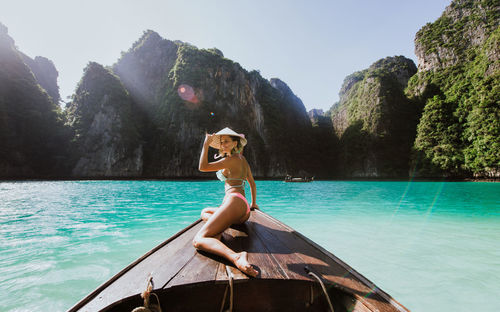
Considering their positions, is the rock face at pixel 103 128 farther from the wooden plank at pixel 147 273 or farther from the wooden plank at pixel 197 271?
the wooden plank at pixel 197 271

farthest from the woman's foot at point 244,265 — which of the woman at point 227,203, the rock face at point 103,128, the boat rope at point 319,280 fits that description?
the rock face at point 103,128

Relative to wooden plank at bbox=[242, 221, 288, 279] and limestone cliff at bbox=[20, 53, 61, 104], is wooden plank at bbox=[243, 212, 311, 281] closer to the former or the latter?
wooden plank at bbox=[242, 221, 288, 279]

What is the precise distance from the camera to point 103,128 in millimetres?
49500

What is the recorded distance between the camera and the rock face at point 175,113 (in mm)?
49031

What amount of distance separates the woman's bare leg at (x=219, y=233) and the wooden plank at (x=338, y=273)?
582 millimetres

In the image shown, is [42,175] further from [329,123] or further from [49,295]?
[329,123]

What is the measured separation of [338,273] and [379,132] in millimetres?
67993

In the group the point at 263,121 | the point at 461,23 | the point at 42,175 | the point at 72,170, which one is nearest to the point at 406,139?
the point at 461,23

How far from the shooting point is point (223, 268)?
1.49m

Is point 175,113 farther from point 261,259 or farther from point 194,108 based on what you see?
point 261,259

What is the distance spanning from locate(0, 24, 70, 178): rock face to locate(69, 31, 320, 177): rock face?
4.47 metres

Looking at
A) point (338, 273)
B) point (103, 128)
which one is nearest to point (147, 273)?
point (338, 273)

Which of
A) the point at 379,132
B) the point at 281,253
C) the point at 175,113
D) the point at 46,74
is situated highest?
the point at 46,74

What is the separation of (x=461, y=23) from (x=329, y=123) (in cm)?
4338
